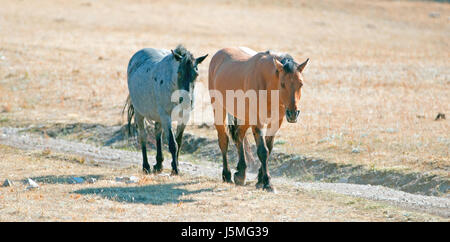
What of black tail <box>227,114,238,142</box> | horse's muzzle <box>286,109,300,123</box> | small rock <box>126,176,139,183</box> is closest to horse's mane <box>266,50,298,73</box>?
horse's muzzle <box>286,109,300,123</box>

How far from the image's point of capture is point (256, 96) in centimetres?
1108

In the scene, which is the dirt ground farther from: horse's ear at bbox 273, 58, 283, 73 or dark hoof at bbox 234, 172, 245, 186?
horse's ear at bbox 273, 58, 283, 73

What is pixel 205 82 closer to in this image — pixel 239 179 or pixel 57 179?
pixel 239 179

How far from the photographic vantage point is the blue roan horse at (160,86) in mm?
11945

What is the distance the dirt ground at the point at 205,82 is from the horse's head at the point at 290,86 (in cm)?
136

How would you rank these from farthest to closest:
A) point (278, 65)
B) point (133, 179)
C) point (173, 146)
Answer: point (173, 146)
point (133, 179)
point (278, 65)

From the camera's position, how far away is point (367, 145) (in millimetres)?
14227

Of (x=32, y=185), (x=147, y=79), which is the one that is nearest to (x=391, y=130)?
(x=147, y=79)

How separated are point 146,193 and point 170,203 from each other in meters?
0.77

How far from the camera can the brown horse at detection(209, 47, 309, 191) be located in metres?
10.3

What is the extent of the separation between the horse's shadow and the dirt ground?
3 cm

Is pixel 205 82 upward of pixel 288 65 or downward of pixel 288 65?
downward

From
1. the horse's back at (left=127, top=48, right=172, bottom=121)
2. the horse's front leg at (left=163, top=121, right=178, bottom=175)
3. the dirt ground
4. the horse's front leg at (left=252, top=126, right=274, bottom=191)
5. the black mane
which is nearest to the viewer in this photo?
the dirt ground

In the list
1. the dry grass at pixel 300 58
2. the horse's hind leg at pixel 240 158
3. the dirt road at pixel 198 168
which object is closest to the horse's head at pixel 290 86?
the horse's hind leg at pixel 240 158
